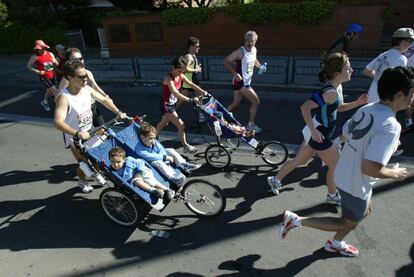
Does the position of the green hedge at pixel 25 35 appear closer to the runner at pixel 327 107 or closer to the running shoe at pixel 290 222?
the runner at pixel 327 107

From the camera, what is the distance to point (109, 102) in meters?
4.84

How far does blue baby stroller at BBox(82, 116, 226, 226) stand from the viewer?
4.14 meters

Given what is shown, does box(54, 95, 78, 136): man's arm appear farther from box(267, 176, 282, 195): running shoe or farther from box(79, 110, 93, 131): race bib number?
box(267, 176, 282, 195): running shoe

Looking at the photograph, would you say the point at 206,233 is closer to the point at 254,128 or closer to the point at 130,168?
the point at 130,168

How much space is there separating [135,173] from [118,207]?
681 mm

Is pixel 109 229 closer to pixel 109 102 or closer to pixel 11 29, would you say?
pixel 109 102

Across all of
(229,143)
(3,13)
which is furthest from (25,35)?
(229,143)

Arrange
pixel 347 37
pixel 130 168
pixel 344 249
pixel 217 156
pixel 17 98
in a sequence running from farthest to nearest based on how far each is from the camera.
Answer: pixel 17 98 → pixel 347 37 → pixel 217 156 → pixel 130 168 → pixel 344 249

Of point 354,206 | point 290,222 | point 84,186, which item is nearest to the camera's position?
point 354,206

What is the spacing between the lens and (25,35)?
17.8m

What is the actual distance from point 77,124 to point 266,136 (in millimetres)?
3872

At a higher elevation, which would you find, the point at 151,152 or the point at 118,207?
the point at 151,152

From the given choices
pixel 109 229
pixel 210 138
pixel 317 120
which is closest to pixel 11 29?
pixel 210 138

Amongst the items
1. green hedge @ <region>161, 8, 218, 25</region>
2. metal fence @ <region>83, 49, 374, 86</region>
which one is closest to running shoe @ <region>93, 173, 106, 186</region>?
metal fence @ <region>83, 49, 374, 86</region>
